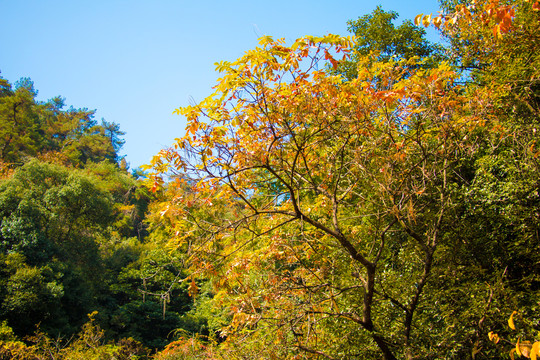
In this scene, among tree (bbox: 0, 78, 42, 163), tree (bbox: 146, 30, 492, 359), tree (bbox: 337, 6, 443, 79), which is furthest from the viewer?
tree (bbox: 0, 78, 42, 163)

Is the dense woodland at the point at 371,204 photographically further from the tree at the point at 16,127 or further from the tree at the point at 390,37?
the tree at the point at 16,127

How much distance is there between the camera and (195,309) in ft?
48.5

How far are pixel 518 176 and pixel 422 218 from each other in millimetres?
1282

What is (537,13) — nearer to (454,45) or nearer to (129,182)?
(454,45)

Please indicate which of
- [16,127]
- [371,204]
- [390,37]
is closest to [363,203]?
[371,204]

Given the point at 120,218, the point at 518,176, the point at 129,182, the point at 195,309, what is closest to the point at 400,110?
the point at 518,176

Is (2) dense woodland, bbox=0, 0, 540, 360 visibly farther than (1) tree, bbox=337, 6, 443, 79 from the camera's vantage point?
No

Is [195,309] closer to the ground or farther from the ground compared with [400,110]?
closer to the ground

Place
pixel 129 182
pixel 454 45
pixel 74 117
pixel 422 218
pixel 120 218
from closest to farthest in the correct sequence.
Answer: pixel 422 218 < pixel 454 45 < pixel 120 218 < pixel 129 182 < pixel 74 117

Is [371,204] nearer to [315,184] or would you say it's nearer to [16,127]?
[315,184]

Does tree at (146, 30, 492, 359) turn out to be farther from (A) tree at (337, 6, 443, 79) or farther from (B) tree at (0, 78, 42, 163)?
(B) tree at (0, 78, 42, 163)

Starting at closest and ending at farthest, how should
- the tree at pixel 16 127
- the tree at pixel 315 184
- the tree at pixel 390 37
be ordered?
the tree at pixel 315 184, the tree at pixel 390 37, the tree at pixel 16 127

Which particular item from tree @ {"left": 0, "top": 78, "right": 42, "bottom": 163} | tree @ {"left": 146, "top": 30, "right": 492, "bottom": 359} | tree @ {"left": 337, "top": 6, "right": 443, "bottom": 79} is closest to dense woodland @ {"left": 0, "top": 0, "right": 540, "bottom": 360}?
tree @ {"left": 146, "top": 30, "right": 492, "bottom": 359}

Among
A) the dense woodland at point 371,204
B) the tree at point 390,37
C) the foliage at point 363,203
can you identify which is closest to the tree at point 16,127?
the dense woodland at point 371,204
